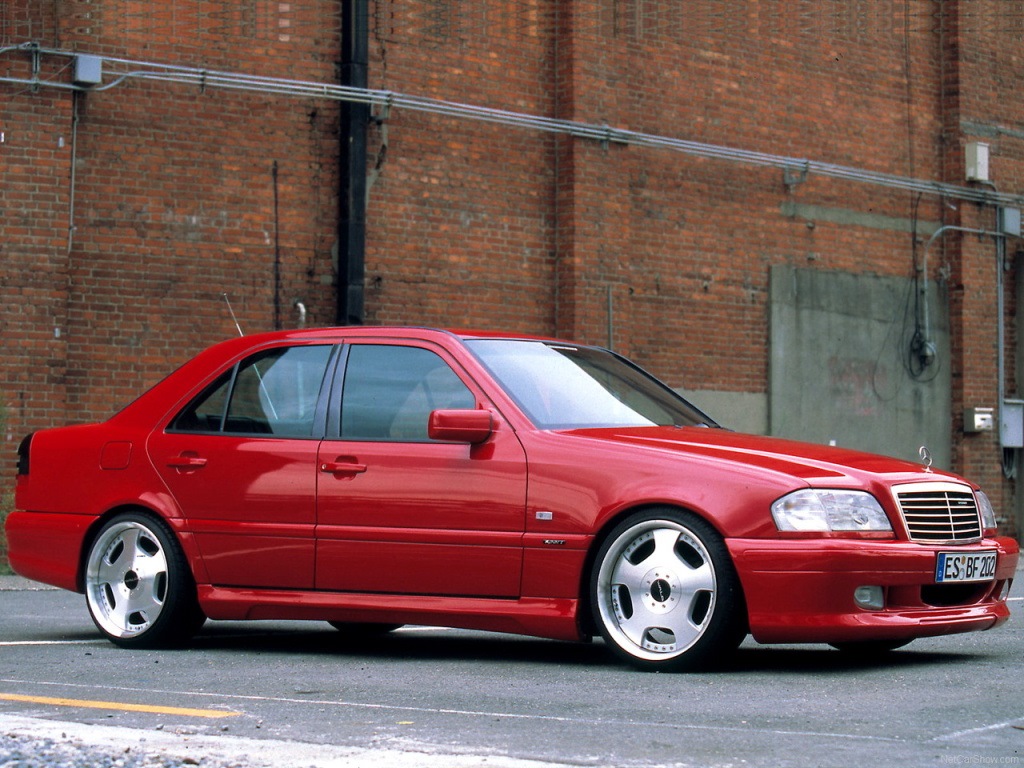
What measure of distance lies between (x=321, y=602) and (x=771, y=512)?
7.07 ft

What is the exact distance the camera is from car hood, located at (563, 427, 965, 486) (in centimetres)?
690

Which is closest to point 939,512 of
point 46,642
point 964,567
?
point 964,567

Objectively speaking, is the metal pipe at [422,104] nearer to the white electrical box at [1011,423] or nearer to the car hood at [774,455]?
the white electrical box at [1011,423]

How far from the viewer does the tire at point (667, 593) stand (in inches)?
266

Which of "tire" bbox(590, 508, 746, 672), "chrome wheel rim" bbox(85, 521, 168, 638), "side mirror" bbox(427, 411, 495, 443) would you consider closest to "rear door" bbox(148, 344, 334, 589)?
"chrome wheel rim" bbox(85, 521, 168, 638)

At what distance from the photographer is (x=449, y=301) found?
17.1 m

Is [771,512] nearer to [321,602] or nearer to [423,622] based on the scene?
[423,622]

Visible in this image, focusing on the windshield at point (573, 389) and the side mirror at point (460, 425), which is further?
the windshield at point (573, 389)

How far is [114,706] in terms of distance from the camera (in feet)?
19.3

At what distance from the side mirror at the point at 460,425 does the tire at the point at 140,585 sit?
1.59 metres

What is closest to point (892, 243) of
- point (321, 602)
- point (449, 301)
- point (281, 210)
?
point (449, 301)

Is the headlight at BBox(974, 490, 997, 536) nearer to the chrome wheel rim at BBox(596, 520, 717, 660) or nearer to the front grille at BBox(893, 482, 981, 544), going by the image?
the front grille at BBox(893, 482, 981, 544)

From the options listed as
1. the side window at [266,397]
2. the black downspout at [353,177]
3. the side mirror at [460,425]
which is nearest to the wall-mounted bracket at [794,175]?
the black downspout at [353,177]

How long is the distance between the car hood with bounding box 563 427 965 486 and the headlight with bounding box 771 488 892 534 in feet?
0.18
